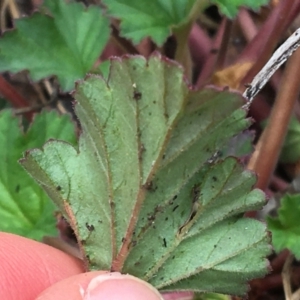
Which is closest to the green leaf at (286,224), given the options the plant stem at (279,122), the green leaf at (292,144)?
the plant stem at (279,122)

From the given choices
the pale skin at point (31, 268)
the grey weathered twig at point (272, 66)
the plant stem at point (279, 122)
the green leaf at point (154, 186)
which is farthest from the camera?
the plant stem at point (279, 122)

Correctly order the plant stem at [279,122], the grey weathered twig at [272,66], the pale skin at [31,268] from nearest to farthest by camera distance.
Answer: the grey weathered twig at [272,66]
the pale skin at [31,268]
the plant stem at [279,122]

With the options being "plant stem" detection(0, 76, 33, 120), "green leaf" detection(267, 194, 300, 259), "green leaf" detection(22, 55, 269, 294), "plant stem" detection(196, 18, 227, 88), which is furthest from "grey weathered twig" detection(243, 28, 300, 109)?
"plant stem" detection(0, 76, 33, 120)

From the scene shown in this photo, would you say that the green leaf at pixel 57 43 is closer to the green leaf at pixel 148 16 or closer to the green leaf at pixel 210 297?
the green leaf at pixel 148 16

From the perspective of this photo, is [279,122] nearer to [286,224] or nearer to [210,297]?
[286,224]

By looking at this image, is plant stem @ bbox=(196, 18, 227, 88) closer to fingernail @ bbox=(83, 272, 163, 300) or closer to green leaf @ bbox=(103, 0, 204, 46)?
green leaf @ bbox=(103, 0, 204, 46)

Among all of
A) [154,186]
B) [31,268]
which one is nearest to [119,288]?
[154,186]

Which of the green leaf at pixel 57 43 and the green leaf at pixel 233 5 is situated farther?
the green leaf at pixel 57 43

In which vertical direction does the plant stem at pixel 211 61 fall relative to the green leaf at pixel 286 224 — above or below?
above
